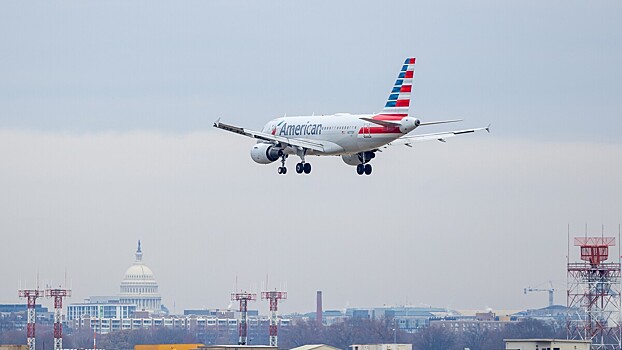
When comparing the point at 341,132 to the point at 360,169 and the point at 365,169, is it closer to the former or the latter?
the point at 365,169

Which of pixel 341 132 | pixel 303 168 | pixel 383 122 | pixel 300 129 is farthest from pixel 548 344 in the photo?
pixel 383 122

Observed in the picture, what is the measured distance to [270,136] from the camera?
6447 inches

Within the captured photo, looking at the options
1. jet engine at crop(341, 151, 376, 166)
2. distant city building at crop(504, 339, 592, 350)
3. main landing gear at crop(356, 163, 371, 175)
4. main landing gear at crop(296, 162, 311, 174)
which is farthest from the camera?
distant city building at crop(504, 339, 592, 350)

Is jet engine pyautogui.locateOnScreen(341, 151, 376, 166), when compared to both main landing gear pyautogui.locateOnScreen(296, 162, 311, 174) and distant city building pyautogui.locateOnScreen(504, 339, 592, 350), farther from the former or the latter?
distant city building pyautogui.locateOnScreen(504, 339, 592, 350)

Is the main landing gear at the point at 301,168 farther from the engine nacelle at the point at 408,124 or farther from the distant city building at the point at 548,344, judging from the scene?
the distant city building at the point at 548,344

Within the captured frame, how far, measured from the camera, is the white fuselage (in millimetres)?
154875

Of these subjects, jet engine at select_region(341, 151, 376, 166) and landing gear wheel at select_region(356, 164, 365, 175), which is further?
landing gear wheel at select_region(356, 164, 365, 175)

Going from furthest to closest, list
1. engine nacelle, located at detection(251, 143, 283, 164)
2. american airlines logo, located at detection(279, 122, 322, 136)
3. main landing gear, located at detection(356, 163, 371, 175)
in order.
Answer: engine nacelle, located at detection(251, 143, 283, 164)
main landing gear, located at detection(356, 163, 371, 175)
american airlines logo, located at detection(279, 122, 322, 136)

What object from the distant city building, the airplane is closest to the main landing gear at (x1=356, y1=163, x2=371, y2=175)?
the airplane

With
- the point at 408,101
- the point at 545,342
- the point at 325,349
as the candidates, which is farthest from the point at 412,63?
the point at 325,349

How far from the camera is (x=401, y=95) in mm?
156000

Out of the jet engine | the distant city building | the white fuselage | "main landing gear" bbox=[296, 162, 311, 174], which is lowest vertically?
the distant city building

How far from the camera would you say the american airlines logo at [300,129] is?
531ft

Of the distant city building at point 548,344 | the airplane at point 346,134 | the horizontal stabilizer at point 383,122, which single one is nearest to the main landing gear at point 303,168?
the airplane at point 346,134
